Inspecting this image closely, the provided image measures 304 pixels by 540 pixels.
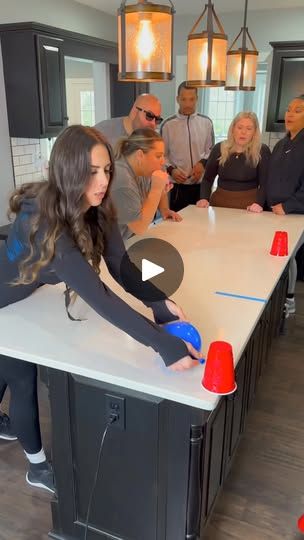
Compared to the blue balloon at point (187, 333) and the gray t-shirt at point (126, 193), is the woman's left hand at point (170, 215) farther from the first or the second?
the blue balloon at point (187, 333)

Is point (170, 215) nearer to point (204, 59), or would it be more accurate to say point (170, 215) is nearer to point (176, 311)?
point (204, 59)

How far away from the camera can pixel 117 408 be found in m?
1.34

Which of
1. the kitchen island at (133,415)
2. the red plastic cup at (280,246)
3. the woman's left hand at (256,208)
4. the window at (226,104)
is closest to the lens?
the kitchen island at (133,415)

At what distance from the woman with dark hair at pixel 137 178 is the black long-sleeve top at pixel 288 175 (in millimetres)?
1152

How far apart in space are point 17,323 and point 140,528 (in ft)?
2.54

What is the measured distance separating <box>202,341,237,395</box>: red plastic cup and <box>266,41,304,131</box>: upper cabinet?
149 inches

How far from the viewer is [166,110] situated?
18.5 ft

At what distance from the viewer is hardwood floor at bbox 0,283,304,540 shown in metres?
1.72

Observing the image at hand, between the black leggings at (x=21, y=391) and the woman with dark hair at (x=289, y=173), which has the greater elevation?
the woman with dark hair at (x=289, y=173)

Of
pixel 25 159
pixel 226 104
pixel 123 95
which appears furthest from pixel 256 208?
pixel 226 104

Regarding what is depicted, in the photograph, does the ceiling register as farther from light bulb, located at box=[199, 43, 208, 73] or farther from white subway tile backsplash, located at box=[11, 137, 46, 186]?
light bulb, located at box=[199, 43, 208, 73]

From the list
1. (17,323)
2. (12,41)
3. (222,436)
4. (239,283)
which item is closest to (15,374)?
(17,323)

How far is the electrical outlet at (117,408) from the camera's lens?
4.34 ft
